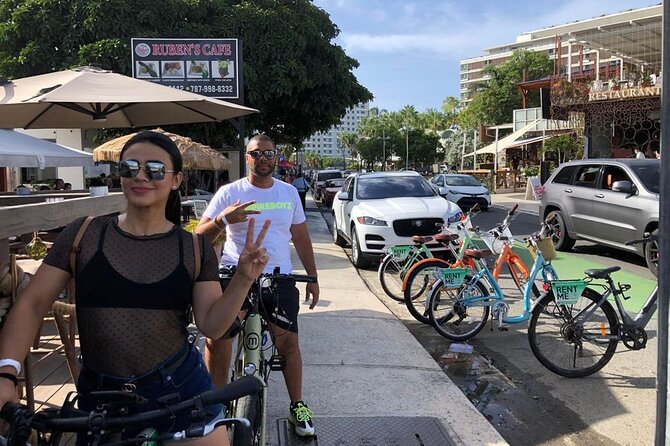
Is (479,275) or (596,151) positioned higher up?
(596,151)

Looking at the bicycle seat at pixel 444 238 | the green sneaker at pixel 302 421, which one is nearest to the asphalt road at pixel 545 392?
the bicycle seat at pixel 444 238

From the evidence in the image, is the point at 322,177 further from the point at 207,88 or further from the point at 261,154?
the point at 261,154

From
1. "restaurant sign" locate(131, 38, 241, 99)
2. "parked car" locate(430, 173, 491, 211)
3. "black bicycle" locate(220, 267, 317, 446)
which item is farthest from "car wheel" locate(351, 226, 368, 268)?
"parked car" locate(430, 173, 491, 211)

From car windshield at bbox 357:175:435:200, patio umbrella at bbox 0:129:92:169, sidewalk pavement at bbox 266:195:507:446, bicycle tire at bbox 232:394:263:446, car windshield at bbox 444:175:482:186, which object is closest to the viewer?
bicycle tire at bbox 232:394:263:446

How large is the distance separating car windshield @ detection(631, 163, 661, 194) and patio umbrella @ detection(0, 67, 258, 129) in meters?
6.81

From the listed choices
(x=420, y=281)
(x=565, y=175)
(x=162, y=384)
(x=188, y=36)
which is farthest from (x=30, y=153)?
(x=188, y=36)

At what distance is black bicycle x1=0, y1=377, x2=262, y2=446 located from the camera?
1.56 metres

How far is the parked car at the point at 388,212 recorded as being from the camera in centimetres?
945

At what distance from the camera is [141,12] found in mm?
17938

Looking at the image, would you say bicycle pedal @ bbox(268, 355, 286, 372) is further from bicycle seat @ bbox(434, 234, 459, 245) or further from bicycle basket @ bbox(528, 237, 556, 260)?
bicycle seat @ bbox(434, 234, 459, 245)

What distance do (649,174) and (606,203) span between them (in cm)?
81

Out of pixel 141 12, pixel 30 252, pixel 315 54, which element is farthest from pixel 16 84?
pixel 315 54

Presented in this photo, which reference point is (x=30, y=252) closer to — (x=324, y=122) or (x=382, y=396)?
(x=382, y=396)

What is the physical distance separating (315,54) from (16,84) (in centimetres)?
1638
